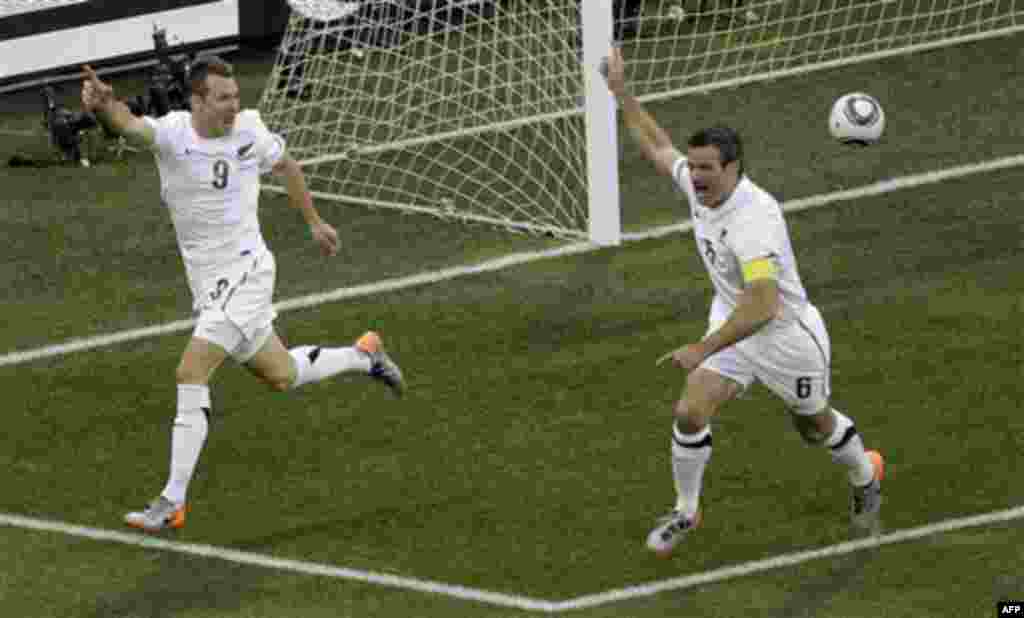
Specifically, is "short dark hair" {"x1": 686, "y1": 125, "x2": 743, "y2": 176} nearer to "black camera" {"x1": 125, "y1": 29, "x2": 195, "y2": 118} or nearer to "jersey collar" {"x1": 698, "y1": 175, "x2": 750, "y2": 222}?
"jersey collar" {"x1": 698, "y1": 175, "x2": 750, "y2": 222}

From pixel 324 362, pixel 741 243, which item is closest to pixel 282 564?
pixel 324 362

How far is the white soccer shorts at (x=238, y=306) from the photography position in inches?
561

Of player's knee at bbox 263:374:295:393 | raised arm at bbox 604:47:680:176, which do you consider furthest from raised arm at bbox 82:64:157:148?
raised arm at bbox 604:47:680:176

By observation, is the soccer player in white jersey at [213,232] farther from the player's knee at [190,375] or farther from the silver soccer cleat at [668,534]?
the silver soccer cleat at [668,534]

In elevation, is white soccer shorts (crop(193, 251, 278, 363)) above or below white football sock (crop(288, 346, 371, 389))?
above

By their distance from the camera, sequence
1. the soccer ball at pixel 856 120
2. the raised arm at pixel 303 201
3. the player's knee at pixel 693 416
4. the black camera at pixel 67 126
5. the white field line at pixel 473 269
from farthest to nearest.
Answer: the black camera at pixel 67 126, the soccer ball at pixel 856 120, the white field line at pixel 473 269, the raised arm at pixel 303 201, the player's knee at pixel 693 416

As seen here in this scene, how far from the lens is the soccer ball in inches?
702

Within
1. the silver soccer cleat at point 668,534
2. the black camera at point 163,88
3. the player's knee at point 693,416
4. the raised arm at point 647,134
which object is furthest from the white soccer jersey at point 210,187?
the black camera at point 163,88

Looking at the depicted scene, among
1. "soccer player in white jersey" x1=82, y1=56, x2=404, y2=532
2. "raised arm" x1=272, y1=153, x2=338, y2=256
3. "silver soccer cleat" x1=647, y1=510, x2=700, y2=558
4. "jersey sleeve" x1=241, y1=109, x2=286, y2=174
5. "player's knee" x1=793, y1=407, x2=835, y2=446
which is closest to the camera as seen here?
"silver soccer cleat" x1=647, y1=510, x2=700, y2=558

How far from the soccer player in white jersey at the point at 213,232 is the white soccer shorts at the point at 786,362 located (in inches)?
97.4

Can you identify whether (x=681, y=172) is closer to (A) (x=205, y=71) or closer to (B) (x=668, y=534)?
(B) (x=668, y=534)

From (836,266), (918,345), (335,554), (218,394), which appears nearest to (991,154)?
(836,266)

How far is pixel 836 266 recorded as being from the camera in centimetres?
1852

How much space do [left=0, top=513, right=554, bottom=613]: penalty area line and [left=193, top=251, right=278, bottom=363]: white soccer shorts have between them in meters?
1.11
